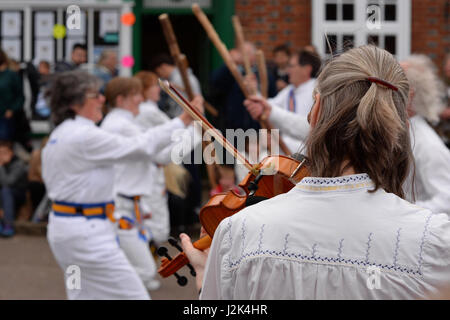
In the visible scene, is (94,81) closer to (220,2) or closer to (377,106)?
(377,106)

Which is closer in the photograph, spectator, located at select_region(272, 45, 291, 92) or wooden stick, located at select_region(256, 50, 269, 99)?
wooden stick, located at select_region(256, 50, 269, 99)

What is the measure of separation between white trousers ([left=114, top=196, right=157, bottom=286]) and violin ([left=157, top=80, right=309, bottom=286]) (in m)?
3.83

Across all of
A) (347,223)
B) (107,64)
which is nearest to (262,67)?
(107,64)

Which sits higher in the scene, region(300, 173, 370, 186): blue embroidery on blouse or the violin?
region(300, 173, 370, 186): blue embroidery on blouse

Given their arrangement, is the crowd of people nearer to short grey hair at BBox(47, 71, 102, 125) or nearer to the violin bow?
short grey hair at BBox(47, 71, 102, 125)

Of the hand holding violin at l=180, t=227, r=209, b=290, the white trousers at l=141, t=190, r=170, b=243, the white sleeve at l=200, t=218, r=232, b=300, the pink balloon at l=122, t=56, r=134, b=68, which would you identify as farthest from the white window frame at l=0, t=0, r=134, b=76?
the white sleeve at l=200, t=218, r=232, b=300

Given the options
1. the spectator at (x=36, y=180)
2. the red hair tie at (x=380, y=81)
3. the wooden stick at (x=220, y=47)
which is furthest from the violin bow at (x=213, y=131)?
the spectator at (x=36, y=180)

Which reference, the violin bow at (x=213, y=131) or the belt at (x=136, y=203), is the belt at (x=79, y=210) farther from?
the violin bow at (x=213, y=131)

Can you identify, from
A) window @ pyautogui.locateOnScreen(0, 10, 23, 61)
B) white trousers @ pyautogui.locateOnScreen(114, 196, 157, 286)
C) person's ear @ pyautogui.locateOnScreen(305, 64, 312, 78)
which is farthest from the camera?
window @ pyautogui.locateOnScreen(0, 10, 23, 61)

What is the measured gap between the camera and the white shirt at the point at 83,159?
196 inches

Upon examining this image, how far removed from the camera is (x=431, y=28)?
10711 mm

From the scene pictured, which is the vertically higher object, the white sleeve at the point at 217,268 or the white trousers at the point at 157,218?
the white sleeve at the point at 217,268

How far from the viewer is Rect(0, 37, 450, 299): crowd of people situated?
1932mm
